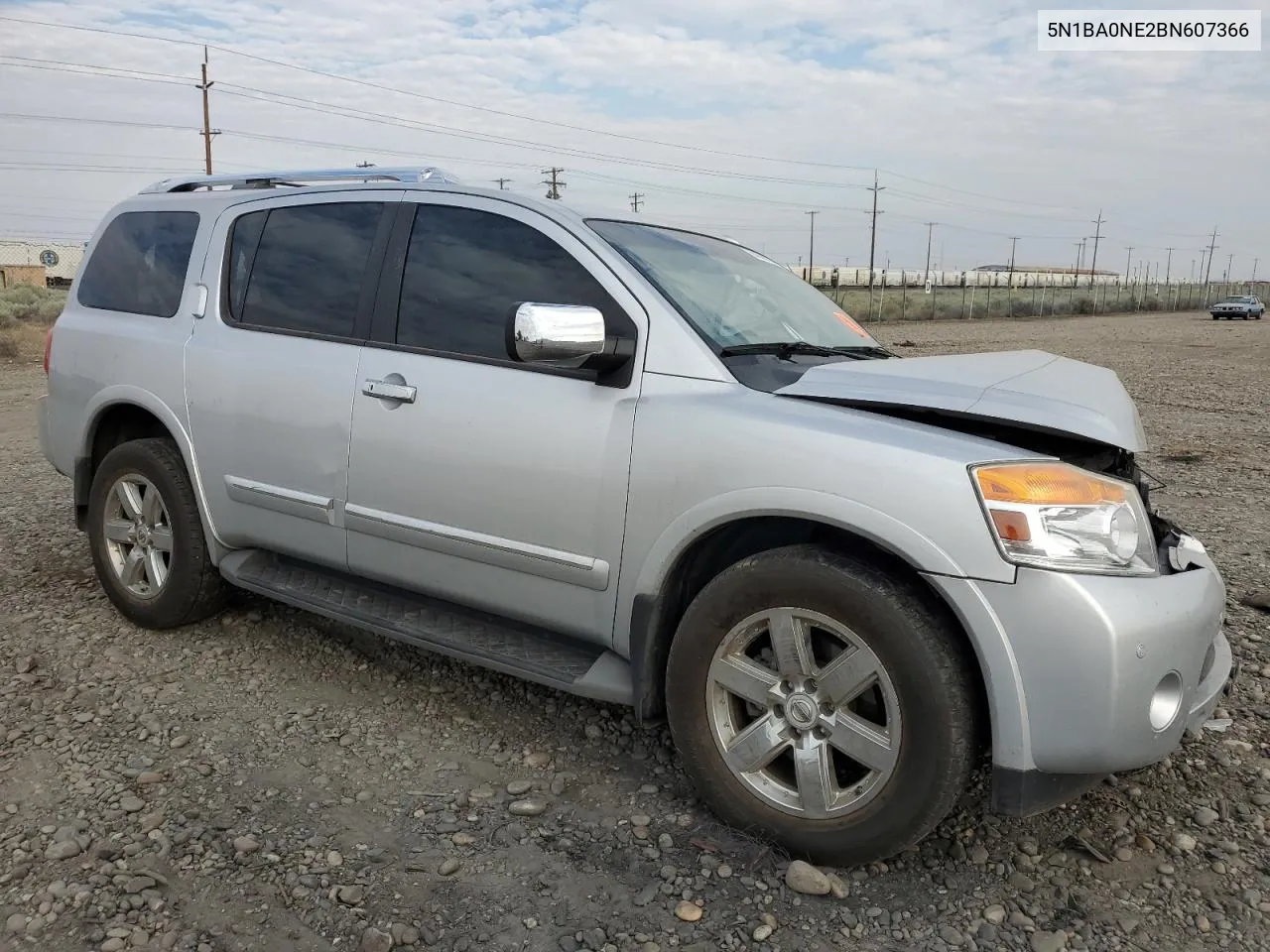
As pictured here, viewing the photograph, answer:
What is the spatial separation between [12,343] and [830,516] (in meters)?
19.8

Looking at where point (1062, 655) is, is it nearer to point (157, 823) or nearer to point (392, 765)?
point (392, 765)

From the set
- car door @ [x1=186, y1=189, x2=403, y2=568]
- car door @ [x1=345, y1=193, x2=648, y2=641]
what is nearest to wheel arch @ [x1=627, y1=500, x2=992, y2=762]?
car door @ [x1=345, y1=193, x2=648, y2=641]

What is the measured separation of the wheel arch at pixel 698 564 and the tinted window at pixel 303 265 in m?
1.53

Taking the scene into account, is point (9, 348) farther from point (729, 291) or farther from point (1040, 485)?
point (1040, 485)

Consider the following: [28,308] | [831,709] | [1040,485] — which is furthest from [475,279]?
[28,308]

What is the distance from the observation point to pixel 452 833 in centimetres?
278

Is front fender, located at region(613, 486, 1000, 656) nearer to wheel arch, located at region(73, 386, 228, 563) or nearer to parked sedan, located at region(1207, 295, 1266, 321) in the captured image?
wheel arch, located at region(73, 386, 228, 563)

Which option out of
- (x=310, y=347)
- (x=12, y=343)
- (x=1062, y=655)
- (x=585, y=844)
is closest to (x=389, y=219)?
(x=310, y=347)

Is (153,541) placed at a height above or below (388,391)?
below

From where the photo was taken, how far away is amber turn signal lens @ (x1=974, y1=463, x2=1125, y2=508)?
91.2 inches

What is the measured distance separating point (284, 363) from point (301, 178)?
884mm

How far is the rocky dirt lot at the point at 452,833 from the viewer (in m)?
2.38

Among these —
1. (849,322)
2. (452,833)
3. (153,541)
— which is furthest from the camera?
(153,541)

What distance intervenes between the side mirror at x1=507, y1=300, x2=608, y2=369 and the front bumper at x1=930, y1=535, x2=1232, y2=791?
1.11m
